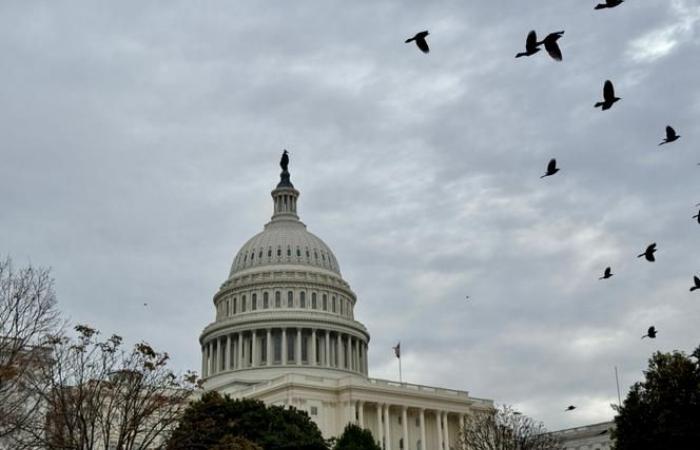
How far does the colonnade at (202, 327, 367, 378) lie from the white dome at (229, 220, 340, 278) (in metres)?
13.6

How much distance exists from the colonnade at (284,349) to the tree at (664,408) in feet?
244

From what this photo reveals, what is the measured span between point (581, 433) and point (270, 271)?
2170 inches

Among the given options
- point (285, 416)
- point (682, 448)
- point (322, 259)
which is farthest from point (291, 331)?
point (682, 448)

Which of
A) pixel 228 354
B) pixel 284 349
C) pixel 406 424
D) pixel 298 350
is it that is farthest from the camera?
pixel 228 354

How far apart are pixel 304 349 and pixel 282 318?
5.98 m

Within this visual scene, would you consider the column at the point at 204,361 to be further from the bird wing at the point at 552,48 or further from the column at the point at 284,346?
the bird wing at the point at 552,48

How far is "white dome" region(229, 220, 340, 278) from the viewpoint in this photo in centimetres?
15850

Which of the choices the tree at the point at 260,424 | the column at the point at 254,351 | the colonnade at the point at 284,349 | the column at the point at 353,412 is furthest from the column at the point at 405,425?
the tree at the point at 260,424

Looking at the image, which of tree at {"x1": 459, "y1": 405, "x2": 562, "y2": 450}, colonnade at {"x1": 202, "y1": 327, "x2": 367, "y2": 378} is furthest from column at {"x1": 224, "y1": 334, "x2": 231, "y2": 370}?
tree at {"x1": 459, "y1": 405, "x2": 562, "y2": 450}

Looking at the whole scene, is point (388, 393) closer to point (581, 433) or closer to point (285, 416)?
point (581, 433)

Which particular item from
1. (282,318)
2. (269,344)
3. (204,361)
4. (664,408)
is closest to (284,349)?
(269,344)

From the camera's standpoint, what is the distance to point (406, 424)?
12938 centimetres

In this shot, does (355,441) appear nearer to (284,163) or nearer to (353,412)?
(353,412)

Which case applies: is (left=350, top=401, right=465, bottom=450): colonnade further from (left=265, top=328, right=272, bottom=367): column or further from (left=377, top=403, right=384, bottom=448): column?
(left=265, top=328, right=272, bottom=367): column
